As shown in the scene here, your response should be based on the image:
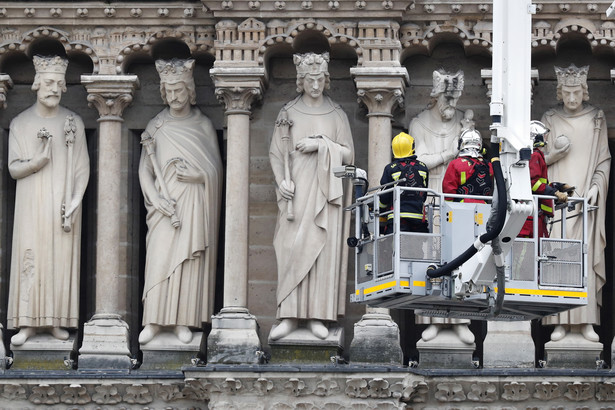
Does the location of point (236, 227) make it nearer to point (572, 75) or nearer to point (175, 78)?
point (175, 78)

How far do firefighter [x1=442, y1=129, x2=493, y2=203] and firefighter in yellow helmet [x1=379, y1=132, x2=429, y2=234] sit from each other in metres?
0.30

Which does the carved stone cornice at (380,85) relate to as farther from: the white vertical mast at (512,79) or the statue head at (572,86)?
the white vertical mast at (512,79)

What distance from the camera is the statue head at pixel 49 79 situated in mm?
36062

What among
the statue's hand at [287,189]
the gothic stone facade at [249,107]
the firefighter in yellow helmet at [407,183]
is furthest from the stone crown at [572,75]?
the firefighter in yellow helmet at [407,183]

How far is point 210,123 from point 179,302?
2.08 meters

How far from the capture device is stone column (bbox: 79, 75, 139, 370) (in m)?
35.5

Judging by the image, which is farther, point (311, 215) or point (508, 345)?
point (311, 215)

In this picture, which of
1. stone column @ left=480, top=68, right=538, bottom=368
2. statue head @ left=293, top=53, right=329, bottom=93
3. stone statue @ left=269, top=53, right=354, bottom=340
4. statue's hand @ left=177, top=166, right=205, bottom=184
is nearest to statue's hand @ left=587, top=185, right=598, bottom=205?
stone column @ left=480, top=68, right=538, bottom=368

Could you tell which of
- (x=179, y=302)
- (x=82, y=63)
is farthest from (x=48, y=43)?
(x=179, y=302)

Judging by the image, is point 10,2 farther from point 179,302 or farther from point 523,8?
point 523,8

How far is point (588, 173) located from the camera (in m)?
35.6

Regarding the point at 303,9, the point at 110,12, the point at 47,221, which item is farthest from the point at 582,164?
the point at 47,221

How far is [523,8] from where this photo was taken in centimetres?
3095

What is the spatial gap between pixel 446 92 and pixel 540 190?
Result: 15.4ft
